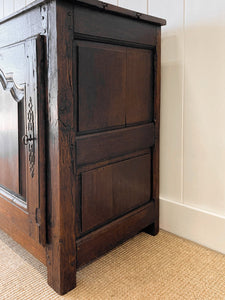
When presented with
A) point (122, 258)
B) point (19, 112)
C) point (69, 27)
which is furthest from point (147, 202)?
point (69, 27)

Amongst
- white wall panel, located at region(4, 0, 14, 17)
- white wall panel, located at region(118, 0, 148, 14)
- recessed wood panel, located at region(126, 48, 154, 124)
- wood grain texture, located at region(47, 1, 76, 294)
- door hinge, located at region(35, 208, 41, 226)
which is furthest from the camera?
white wall panel, located at region(4, 0, 14, 17)

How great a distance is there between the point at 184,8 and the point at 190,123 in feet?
1.62

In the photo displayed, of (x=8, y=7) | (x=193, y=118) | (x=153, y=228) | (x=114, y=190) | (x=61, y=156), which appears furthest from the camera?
(x=8, y=7)

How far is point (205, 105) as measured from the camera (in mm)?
1308

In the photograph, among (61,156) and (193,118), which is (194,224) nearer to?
(193,118)

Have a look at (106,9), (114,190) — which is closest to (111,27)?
(106,9)

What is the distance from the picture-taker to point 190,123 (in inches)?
53.9

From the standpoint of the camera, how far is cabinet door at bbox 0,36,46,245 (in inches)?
39.8

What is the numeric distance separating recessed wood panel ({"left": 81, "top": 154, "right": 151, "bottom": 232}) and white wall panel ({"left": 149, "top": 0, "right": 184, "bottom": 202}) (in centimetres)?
13

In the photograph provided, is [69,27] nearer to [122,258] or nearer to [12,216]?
[12,216]

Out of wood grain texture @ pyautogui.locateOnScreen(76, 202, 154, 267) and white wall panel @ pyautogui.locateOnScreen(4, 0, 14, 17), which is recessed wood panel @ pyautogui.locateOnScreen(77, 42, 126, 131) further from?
white wall panel @ pyautogui.locateOnScreen(4, 0, 14, 17)

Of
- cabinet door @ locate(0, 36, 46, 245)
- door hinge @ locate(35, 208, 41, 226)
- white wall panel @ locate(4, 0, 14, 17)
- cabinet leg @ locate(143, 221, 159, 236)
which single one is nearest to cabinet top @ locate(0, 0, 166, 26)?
cabinet door @ locate(0, 36, 46, 245)

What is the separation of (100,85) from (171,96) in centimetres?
44

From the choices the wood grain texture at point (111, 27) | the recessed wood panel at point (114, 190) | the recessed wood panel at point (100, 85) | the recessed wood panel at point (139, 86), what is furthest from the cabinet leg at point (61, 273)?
the wood grain texture at point (111, 27)
